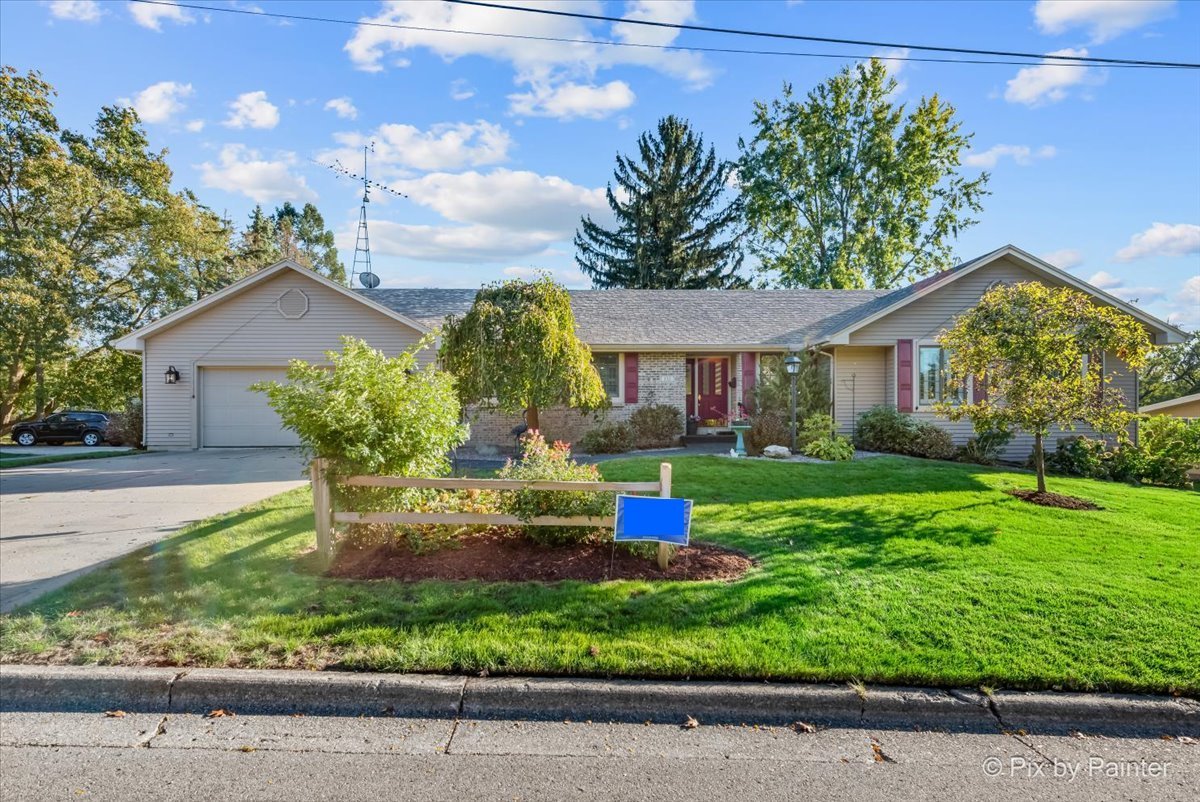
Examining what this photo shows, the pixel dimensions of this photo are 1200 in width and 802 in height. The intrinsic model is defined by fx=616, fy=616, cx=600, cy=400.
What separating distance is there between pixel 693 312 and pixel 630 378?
3.73 m

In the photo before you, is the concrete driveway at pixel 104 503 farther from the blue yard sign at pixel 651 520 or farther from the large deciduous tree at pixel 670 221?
the large deciduous tree at pixel 670 221

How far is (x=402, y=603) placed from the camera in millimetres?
4492

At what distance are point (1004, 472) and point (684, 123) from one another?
27.6 metres

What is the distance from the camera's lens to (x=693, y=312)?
61.5ft

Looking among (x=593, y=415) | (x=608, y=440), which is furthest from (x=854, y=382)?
(x=593, y=415)

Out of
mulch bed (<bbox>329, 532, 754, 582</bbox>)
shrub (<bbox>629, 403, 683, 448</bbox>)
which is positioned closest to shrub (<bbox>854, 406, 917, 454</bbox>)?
shrub (<bbox>629, 403, 683, 448</bbox>)

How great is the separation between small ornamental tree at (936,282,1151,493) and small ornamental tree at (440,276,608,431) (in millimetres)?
7425

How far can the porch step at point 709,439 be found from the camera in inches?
643

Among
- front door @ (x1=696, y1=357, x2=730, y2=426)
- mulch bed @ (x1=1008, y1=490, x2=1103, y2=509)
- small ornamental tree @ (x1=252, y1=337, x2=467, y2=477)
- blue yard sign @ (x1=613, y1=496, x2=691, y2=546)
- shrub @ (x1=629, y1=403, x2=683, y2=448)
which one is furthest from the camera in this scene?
front door @ (x1=696, y1=357, x2=730, y2=426)

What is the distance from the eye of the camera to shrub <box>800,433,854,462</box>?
12172 millimetres

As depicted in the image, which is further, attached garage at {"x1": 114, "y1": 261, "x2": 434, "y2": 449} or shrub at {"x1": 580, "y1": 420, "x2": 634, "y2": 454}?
attached garage at {"x1": 114, "y1": 261, "x2": 434, "y2": 449}

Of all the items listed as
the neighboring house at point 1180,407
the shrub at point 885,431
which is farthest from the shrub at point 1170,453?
the neighboring house at point 1180,407

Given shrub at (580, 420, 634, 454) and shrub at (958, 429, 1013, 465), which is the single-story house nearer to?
shrub at (580, 420, 634, 454)

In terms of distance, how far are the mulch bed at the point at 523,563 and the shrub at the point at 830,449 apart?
710cm
